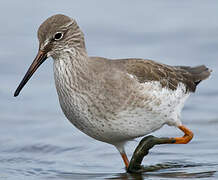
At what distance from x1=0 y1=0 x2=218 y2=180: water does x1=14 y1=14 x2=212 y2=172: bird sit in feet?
3.53

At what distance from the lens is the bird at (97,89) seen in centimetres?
1180

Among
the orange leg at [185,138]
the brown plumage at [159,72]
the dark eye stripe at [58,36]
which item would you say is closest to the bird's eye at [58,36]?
the dark eye stripe at [58,36]

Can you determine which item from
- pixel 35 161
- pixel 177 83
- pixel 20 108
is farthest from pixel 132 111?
pixel 20 108

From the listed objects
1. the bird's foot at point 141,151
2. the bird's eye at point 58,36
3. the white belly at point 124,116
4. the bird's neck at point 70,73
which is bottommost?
the bird's foot at point 141,151

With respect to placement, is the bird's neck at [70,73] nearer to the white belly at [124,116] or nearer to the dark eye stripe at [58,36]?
the white belly at [124,116]

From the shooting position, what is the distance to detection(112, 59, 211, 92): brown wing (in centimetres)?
1262

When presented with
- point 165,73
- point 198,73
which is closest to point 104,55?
point 198,73

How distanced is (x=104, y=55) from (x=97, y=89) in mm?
6260

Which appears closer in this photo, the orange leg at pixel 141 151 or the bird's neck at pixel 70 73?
the bird's neck at pixel 70 73

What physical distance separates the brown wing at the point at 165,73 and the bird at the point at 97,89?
0.09ft

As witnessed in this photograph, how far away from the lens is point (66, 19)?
12.0 meters

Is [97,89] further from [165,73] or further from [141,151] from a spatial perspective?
[165,73]

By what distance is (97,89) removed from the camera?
1187 centimetres

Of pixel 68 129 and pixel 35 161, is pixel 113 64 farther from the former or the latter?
pixel 68 129
